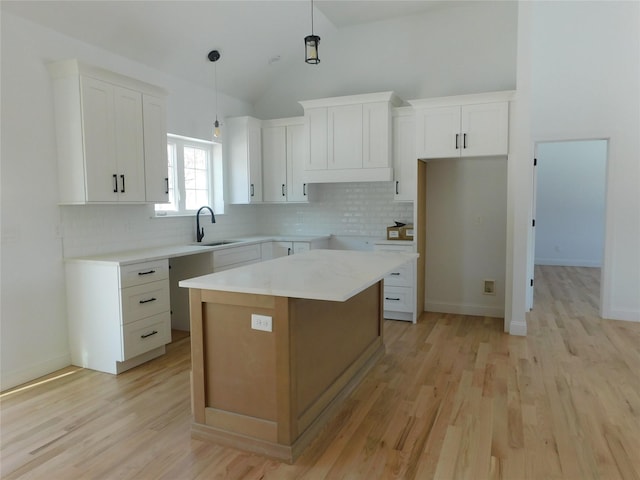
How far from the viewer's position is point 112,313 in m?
3.48

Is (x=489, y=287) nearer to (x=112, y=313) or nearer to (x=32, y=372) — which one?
(x=112, y=313)

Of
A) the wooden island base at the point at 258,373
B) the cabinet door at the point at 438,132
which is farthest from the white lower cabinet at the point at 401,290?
the wooden island base at the point at 258,373

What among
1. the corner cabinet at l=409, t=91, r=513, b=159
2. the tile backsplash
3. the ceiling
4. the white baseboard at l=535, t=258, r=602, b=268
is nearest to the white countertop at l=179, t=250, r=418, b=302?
the tile backsplash

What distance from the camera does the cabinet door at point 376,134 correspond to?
16.2 feet

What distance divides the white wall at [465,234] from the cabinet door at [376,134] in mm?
675

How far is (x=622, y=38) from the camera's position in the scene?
190 inches

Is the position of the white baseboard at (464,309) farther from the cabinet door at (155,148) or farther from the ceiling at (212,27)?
the ceiling at (212,27)

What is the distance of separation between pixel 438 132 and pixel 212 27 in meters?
2.53

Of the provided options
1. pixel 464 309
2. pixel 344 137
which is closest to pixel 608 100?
pixel 464 309

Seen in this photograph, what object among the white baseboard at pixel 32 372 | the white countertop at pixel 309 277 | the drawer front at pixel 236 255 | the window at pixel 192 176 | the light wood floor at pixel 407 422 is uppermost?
the window at pixel 192 176

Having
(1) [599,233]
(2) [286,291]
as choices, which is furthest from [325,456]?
(1) [599,233]

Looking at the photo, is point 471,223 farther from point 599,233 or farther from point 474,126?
point 599,233

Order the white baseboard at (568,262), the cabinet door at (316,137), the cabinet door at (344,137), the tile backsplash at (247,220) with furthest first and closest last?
the white baseboard at (568,262) < the cabinet door at (316,137) < the cabinet door at (344,137) < the tile backsplash at (247,220)

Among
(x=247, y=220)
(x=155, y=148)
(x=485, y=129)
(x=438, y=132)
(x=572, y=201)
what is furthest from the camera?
(x=572, y=201)
